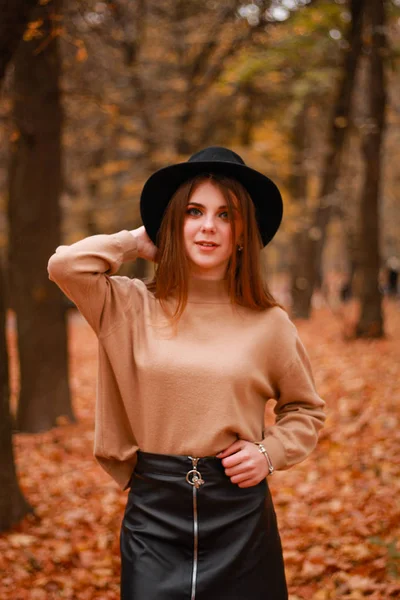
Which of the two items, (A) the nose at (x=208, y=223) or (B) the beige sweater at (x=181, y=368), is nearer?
(B) the beige sweater at (x=181, y=368)

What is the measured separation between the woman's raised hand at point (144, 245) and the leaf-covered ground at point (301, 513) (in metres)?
2.44

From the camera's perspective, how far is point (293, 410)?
2578 millimetres

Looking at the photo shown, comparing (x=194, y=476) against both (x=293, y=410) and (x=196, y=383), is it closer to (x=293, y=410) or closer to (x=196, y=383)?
(x=196, y=383)

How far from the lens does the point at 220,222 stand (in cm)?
Result: 243

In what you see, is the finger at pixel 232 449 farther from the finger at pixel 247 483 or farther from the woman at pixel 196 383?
the finger at pixel 247 483

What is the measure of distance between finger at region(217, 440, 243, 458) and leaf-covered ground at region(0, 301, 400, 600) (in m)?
2.01

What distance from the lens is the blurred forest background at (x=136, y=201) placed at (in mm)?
4195

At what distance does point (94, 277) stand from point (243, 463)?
3.04ft

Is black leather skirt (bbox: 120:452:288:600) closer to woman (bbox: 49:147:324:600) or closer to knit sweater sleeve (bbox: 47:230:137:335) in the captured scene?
woman (bbox: 49:147:324:600)

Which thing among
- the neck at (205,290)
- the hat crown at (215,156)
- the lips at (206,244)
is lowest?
the neck at (205,290)

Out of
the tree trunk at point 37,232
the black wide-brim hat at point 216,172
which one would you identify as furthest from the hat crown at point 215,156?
the tree trunk at point 37,232

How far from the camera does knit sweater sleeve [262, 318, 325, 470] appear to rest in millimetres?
2447

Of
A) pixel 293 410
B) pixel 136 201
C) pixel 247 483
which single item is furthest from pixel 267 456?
pixel 136 201

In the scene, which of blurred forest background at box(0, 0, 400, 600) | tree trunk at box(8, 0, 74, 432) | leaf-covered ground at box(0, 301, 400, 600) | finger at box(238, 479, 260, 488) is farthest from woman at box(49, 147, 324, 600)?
tree trunk at box(8, 0, 74, 432)
